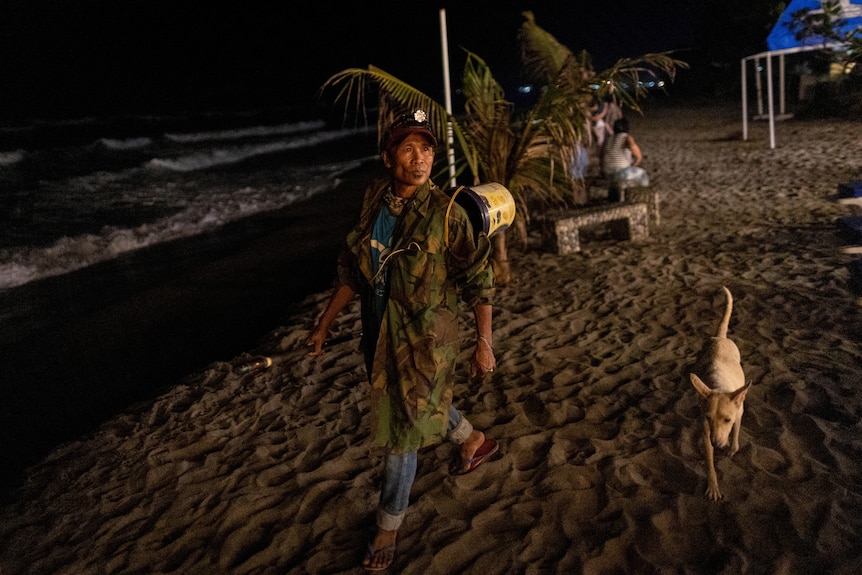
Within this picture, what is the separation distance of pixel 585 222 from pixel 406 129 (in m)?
5.42

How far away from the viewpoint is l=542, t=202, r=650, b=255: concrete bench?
7.22 m

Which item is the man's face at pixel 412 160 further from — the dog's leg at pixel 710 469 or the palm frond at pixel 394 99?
the palm frond at pixel 394 99

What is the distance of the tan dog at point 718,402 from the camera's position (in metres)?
2.67

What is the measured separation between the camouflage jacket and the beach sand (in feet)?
2.56

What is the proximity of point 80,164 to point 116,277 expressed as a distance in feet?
54.1

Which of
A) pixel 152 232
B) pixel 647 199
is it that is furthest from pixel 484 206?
pixel 152 232

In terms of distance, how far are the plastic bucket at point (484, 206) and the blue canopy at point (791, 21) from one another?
37.9 feet

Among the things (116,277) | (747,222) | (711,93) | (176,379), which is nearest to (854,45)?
(747,222)

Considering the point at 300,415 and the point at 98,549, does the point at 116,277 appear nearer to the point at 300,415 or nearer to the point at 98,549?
the point at 300,415

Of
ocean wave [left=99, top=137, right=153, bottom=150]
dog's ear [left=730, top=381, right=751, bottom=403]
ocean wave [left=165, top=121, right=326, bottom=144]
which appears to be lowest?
dog's ear [left=730, top=381, right=751, bottom=403]

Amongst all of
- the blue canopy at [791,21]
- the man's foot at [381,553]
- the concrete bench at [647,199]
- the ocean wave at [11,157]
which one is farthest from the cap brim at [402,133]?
the ocean wave at [11,157]

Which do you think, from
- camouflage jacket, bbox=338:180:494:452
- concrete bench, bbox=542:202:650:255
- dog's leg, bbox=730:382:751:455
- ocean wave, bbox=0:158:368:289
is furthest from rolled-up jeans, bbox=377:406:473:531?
ocean wave, bbox=0:158:368:289

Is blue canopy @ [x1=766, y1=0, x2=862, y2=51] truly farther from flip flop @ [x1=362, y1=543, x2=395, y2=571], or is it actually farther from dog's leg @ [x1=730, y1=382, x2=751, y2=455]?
flip flop @ [x1=362, y1=543, x2=395, y2=571]

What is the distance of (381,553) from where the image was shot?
2.59 meters
